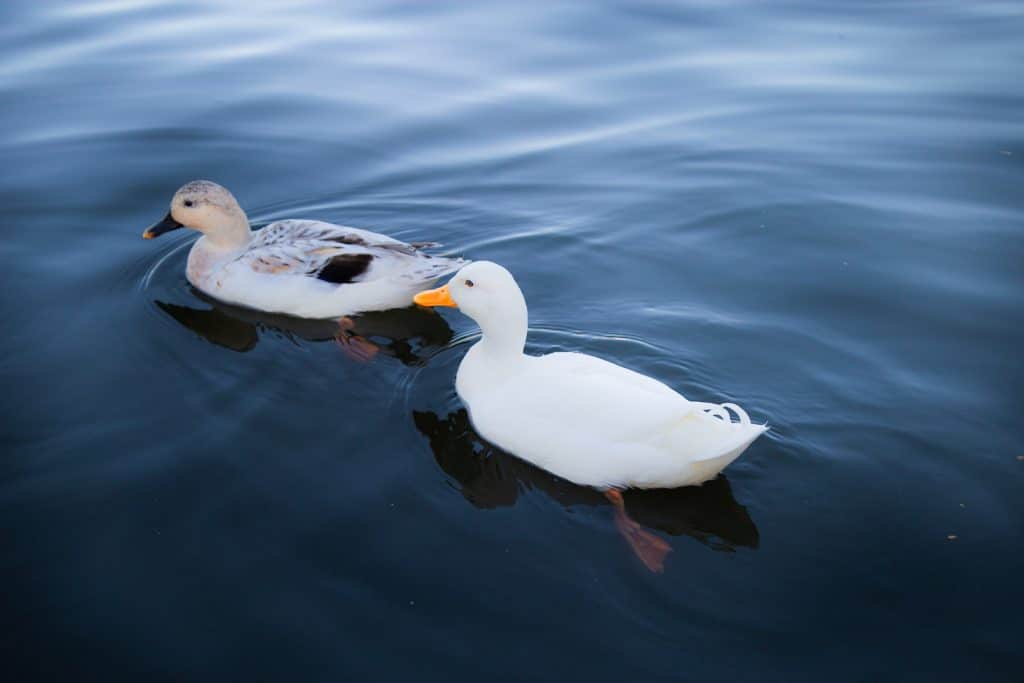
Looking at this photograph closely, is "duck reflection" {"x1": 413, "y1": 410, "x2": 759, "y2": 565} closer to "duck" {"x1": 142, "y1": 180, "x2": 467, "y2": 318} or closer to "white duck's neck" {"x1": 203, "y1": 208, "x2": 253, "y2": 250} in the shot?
"duck" {"x1": 142, "y1": 180, "x2": 467, "y2": 318}

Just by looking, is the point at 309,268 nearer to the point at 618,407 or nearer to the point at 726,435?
the point at 618,407

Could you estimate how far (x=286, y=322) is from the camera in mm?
6316

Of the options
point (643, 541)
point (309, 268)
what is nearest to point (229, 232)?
point (309, 268)

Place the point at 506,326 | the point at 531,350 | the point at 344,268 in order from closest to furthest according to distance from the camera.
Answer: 1. the point at 506,326
2. the point at 531,350
3. the point at 344,268

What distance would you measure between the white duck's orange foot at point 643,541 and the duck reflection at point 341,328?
1.89m

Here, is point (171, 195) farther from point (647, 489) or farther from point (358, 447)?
point (647, 489)

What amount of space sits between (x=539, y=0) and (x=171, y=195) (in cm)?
645

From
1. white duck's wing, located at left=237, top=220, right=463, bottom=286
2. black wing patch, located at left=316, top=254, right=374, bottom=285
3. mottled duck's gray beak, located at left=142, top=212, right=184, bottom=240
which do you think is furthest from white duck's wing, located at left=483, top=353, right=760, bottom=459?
mottled duck's gray beak, located at left=142, top=212, right=184, bottom=240

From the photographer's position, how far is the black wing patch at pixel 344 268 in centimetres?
619

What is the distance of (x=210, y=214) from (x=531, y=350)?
256 centimetres

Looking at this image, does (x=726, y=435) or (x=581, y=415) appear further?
(x=581, y=415)

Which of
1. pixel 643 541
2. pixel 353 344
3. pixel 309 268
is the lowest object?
pixel 643 541

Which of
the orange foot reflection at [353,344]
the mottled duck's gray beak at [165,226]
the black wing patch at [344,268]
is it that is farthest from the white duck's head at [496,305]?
the mottled duck's gray beak at [165,226]

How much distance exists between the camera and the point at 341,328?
6.23 m
